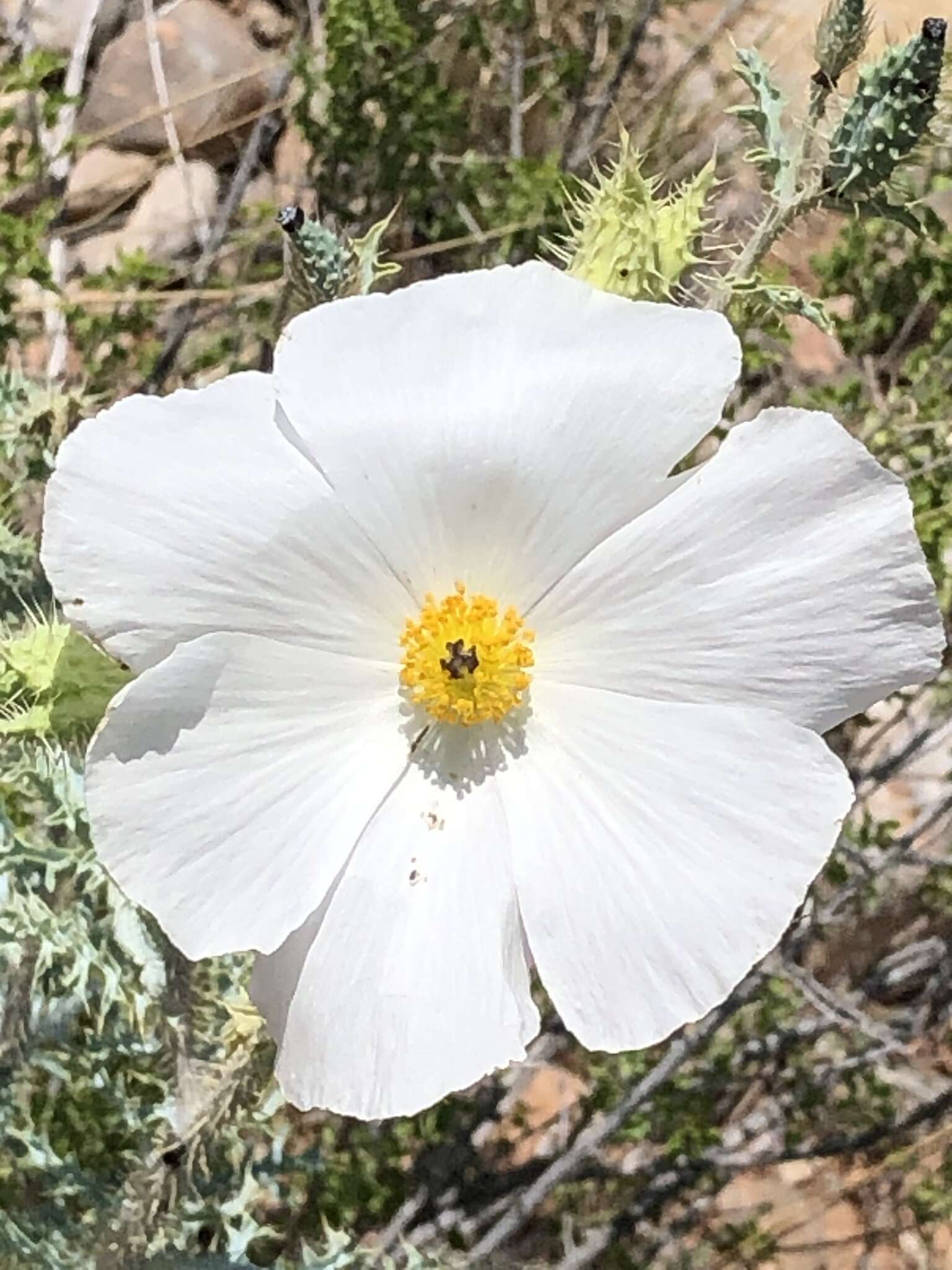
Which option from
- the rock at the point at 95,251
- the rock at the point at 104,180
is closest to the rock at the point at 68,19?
the rock at the point at 104,180

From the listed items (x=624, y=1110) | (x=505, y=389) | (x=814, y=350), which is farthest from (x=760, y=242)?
(x=814, y=350)

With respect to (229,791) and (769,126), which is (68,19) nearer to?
(769,126)

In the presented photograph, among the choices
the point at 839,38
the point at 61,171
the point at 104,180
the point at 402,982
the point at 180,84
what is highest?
the point at 180,84

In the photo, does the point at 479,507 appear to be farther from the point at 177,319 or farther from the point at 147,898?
the point at 177,319

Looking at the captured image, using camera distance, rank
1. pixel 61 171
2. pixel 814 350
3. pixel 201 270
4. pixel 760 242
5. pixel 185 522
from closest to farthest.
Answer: pixel 185 522
pixel 760 242
pixel 201 270
pixel 61 171
pixel 814 350

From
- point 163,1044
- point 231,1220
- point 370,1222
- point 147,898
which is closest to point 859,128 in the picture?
point 147,898

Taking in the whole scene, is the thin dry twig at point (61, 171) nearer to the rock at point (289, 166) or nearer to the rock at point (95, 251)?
the rock at point (95, 251)
